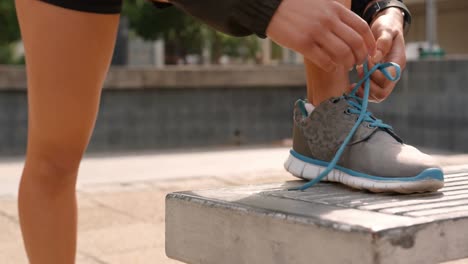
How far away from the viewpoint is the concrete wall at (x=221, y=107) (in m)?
7.29

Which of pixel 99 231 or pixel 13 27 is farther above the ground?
pixel 13 27

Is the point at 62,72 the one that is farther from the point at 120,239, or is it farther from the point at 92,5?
the point at 120,239

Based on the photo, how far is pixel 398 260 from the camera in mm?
1353

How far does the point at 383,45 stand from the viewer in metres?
1.90

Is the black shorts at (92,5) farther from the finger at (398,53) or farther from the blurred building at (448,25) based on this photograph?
the blurred building at (448,25)

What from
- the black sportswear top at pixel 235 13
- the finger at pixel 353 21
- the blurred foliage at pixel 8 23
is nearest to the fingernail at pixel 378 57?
the finger at pixel 353 21

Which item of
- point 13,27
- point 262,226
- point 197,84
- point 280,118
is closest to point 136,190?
point 262,226

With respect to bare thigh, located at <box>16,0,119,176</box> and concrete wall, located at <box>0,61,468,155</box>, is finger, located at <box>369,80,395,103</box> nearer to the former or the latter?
bare thigh, located at <box>16,0,119,176</box>

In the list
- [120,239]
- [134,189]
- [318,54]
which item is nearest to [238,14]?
[318,54]

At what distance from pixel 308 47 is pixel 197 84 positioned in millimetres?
7043

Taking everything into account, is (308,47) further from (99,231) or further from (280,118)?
(280,118)

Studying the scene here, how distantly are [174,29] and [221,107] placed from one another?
14.6 metres

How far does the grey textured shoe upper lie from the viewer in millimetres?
1727

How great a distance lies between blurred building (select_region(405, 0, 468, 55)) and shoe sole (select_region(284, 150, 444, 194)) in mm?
27573
